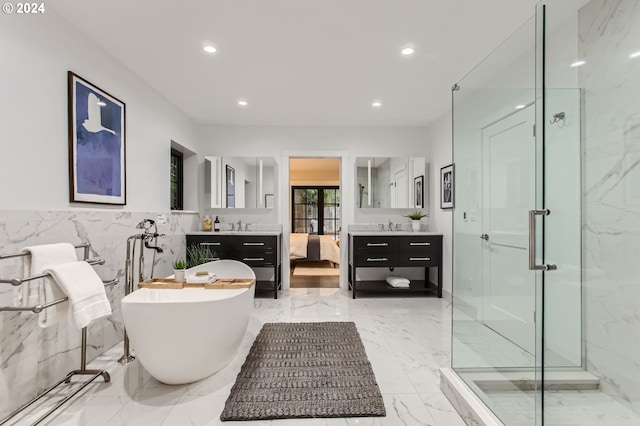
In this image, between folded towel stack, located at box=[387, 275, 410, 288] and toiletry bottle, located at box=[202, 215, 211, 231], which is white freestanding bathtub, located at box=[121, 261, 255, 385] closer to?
toiletry bottle, located at box=[202, 215, 211, 231]

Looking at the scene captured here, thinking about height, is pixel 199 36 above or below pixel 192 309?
above

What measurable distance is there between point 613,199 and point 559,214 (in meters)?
0.41

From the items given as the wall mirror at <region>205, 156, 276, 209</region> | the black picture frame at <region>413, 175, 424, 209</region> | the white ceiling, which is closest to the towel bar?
the white ceiling

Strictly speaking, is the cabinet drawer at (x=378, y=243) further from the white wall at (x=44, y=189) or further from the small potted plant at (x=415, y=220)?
the white wall at (x=44, y=189)

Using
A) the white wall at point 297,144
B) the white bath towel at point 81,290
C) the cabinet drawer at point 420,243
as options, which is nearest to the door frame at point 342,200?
the white wall at point 297,144

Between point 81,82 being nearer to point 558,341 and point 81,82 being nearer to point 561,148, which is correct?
point 561,148

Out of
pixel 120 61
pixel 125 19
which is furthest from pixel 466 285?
pixel 120 61

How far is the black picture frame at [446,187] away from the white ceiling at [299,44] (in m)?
0.88

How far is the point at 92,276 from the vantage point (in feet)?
6.08

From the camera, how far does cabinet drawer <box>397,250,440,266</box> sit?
4.00 meters

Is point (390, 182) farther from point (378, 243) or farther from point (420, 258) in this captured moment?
point (420, 258)

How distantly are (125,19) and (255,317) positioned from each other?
2.77 meters

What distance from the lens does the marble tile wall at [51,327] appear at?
1.63m

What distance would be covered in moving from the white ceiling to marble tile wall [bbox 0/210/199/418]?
131cm
